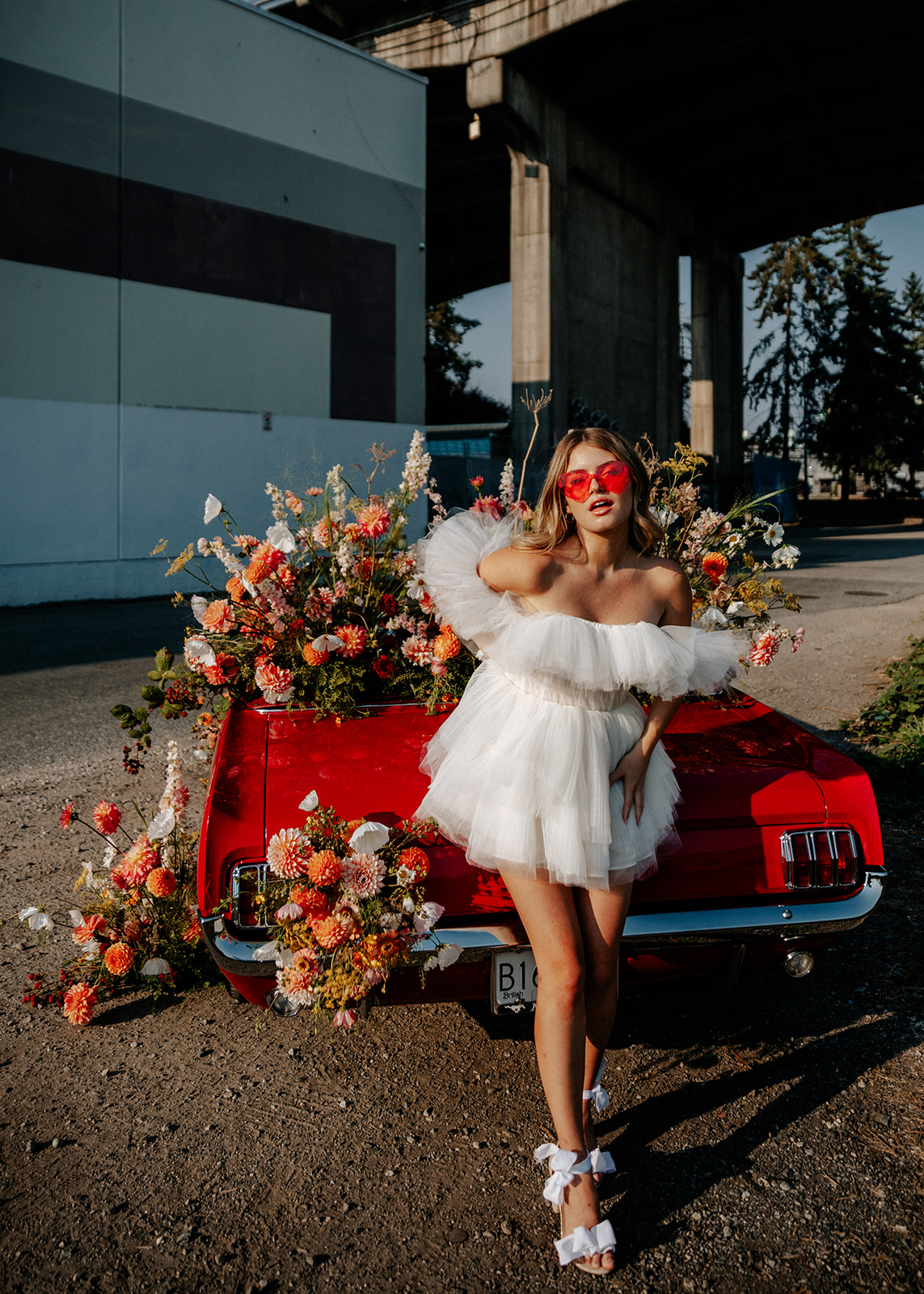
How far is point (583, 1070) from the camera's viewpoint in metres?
2.28

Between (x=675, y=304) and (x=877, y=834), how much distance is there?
→ 90.9 ft

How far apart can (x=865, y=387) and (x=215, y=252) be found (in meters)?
35.9

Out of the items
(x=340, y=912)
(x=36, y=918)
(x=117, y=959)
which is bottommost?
(x=117, y=959)

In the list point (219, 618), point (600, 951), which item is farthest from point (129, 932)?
point (600, 951)

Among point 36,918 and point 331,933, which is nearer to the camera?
point 331,933

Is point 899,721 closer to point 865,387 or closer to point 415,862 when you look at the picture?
point 415,862

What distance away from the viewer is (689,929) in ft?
8.18

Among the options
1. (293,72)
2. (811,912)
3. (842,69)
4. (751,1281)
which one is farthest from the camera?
(842,69)

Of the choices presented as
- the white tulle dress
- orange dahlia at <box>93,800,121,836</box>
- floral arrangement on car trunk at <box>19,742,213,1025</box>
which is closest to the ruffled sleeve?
the white tulle dress

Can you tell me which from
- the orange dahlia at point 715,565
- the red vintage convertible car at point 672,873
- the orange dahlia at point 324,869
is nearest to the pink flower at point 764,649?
the orange dahlia at point 715,565

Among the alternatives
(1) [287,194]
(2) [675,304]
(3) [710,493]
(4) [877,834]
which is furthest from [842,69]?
(4) [877,834]

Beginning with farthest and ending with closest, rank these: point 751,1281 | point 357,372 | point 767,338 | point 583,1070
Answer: point 767,338
point 357,372
point 583,1070
point 751,1281

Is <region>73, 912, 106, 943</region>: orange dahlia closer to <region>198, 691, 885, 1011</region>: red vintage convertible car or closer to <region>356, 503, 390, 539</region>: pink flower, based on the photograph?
<region>198, 691, 885, 1011</region>: red vintage convertible car

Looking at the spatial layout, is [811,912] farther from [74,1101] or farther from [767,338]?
[767,338]
